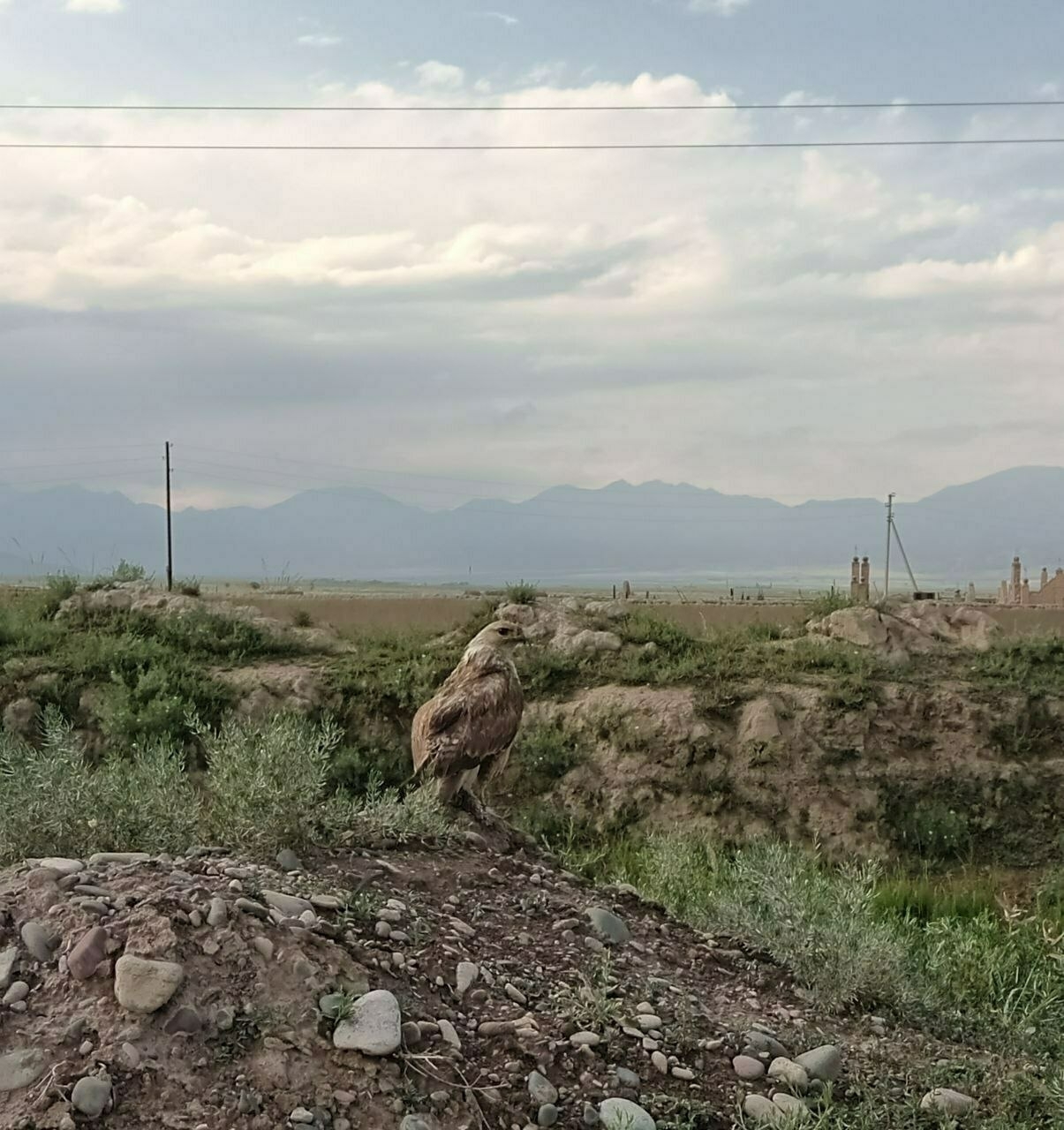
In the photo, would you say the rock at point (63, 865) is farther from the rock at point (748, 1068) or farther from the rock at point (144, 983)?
the rock at point (748, 1068)

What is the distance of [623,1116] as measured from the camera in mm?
3609

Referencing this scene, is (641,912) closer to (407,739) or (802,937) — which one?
(802,937)

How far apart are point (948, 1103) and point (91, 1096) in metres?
2.71

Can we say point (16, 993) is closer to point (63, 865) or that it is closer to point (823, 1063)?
point (63, 865)

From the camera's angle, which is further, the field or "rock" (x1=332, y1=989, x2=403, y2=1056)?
the field

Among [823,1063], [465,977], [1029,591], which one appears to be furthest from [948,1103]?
[1029,591]

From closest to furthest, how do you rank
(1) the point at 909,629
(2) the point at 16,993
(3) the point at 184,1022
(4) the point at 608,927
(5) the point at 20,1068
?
(5) the point at 20,1068 < (3) the point at 184,1022 < (2) the point at 16,993 < (4) the point at 608,927 < (1) the point at 909,629

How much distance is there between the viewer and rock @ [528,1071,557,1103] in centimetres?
368

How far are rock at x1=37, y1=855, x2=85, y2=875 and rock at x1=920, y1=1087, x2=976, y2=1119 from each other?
298cm

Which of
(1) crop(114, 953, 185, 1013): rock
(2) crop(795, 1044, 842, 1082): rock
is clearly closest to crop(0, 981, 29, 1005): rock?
(1) crop(114, 953, 185, 1013): rock

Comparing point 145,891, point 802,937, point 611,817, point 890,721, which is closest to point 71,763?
point 145,891

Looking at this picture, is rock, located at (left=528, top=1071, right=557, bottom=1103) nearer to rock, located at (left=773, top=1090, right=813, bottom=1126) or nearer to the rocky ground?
the rocky ground

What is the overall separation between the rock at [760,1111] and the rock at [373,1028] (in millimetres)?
1124

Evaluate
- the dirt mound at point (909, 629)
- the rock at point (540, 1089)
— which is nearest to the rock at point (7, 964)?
the rock at point (540, 1089)
